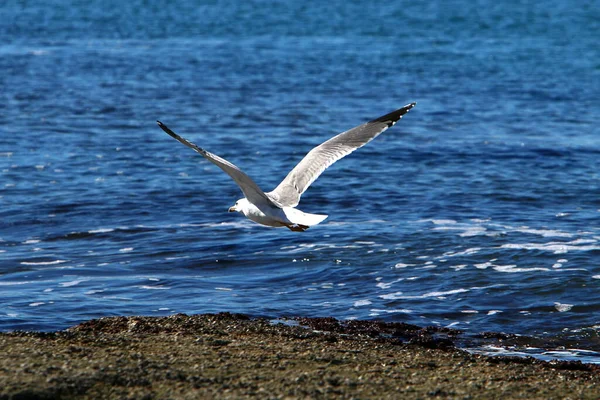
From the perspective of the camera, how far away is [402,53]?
33250 mm

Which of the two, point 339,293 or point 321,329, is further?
point 339,293

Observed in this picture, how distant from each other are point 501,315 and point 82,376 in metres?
4.84

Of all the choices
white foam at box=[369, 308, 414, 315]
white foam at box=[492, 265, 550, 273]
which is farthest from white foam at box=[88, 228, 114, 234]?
white foam at box=[492, 265, 550, 273]

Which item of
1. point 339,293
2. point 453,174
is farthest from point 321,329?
point 453,174

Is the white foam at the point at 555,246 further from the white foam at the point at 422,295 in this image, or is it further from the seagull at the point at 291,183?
the seagull at the point at 291,183

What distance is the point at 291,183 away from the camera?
1045 cm

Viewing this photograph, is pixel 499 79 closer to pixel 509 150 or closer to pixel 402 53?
pixel 402 53

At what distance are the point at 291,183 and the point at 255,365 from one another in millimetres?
3204

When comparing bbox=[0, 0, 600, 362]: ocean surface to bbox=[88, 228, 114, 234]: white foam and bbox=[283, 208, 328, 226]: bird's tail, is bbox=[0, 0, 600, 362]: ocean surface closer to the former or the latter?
bbox=[88, 228, 114, 234]: white foam

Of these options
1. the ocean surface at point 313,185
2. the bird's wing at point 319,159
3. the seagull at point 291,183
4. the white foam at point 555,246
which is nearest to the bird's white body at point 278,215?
the seagull at point 291,183

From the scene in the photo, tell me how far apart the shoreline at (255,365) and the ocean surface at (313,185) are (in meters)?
0.92

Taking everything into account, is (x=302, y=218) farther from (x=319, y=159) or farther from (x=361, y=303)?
(x=361, y=303)

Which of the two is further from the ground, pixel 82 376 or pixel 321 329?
pixel 82 376

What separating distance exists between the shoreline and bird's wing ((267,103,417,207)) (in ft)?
4.86
